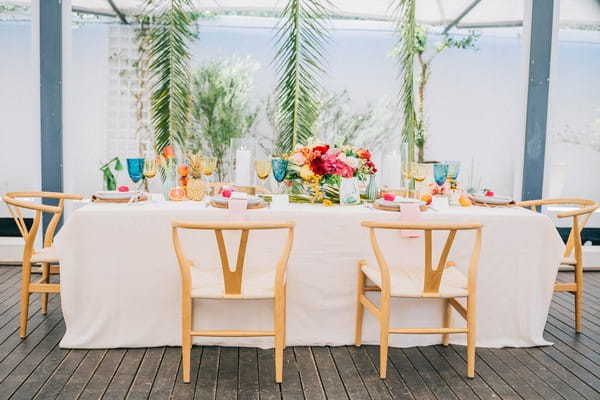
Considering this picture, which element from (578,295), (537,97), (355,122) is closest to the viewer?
(578,295)

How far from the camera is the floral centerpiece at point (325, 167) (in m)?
3.21

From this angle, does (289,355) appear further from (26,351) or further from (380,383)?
(26,351)

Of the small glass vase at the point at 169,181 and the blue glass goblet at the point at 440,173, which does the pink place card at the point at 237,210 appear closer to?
the small glass vase at the point at 169,181

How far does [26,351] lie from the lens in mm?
3049

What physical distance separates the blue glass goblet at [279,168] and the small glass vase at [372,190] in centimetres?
49

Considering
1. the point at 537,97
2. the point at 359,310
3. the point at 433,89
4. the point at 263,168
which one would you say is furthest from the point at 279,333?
the point at 433,89

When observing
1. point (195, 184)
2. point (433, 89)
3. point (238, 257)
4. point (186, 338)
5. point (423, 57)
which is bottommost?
point (186, 338)

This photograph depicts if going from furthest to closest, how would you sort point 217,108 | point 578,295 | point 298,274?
point 217,108
point 578,295
point 298,274

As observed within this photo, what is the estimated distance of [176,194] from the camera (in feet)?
10.9

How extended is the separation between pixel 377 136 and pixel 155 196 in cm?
472

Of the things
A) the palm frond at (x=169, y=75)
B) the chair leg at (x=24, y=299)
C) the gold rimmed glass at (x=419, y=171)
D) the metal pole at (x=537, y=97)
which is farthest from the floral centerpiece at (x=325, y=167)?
the metal pole at (x=537, y=97)

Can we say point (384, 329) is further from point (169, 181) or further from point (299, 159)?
point (169, 181)

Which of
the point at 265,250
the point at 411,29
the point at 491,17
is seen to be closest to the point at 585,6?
the point at 491,17

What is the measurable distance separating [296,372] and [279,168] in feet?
3.44
